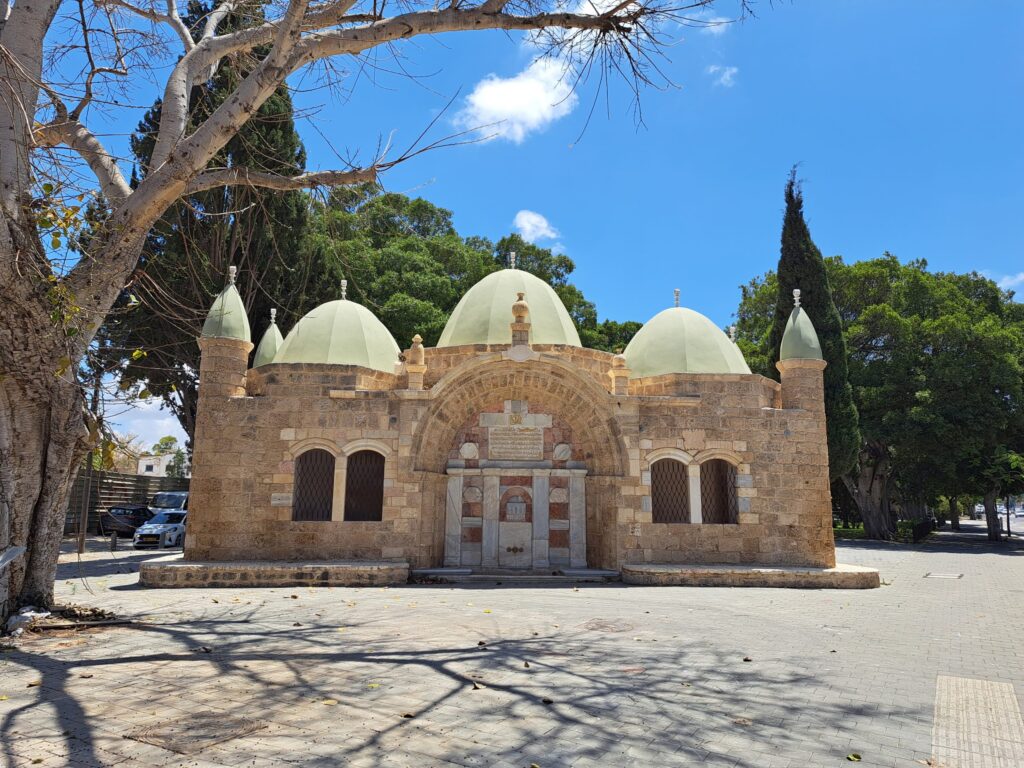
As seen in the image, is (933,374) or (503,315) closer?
(503,315)

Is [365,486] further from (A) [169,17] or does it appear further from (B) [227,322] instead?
(A) [169,17]

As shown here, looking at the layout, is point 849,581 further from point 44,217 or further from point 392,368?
point 44,217


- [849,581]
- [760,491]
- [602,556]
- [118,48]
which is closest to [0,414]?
[118,48]

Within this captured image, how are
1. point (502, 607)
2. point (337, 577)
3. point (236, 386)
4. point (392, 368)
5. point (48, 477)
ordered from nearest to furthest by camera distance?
point (48, 477) < point (502, 607) < point (337, 577) < point (236, 386) < point (392, 368)

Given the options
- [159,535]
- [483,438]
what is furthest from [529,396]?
[159,535]

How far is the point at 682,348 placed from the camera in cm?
1435

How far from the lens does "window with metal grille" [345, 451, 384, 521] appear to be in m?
13.1

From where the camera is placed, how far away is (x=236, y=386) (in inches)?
515

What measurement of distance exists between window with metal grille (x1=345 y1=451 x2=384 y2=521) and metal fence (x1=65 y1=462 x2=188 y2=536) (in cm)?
1295

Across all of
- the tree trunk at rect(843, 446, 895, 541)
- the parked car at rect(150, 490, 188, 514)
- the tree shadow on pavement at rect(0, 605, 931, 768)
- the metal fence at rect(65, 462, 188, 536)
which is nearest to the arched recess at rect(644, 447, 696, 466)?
the tree shadow on pavement at rect(0, 605, 931, 768)

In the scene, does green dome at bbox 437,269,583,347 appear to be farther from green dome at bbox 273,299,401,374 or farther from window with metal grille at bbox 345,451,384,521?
window with metal grille at bbox 345,451,384,521

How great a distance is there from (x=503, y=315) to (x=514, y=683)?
31.9 feet

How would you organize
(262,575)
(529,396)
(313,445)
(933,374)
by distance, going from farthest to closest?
(933,374) → (529,396) → (313,445) → (262,575)

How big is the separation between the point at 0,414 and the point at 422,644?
472 cm
